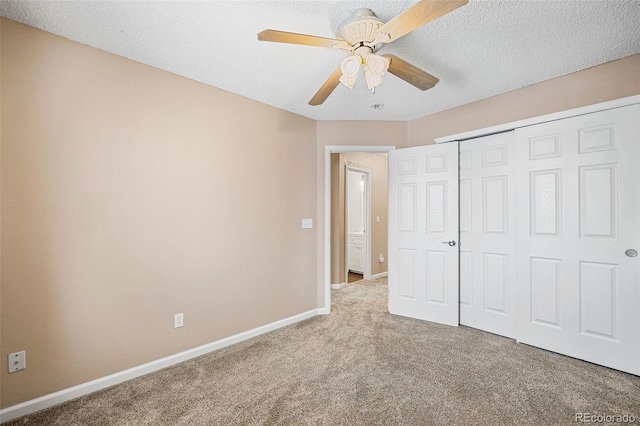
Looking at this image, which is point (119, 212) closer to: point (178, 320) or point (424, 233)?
point (178, 320)

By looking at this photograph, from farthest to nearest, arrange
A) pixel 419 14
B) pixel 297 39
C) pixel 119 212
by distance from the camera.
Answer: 1. pixel 119 212
2. pixel 297 39
3. pixel 419 14

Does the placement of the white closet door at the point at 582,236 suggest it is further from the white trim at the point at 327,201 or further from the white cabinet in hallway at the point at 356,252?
the white cabinet in hallway at the point at 356,252

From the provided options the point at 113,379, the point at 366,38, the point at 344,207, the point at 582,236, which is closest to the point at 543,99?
the point at 582,236

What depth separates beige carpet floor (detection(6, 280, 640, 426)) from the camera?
1812 mm

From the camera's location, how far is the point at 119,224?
7.32 feet

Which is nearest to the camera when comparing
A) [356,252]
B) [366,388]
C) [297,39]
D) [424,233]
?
[297,39]

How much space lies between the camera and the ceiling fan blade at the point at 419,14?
4.36ft

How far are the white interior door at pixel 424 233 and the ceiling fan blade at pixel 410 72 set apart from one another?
143cm

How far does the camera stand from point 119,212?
7.32 ft

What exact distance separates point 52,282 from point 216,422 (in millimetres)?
1378

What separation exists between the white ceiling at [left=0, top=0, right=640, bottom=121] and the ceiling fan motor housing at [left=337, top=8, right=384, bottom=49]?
66 mm

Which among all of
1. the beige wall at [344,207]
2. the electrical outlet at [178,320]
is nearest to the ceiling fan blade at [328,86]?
the electrical outlet at [178,320]

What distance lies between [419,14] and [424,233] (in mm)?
2476

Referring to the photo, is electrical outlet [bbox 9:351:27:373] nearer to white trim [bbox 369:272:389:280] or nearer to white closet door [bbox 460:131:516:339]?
white closet door [bbox 460:131:516:339]
